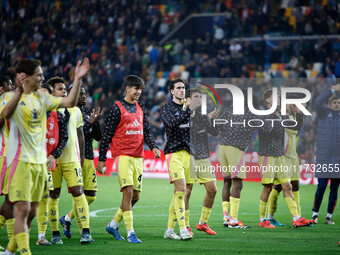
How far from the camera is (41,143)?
6504mm

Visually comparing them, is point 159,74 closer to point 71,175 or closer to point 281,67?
point 281,67

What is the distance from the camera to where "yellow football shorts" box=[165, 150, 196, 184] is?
8.67 meters

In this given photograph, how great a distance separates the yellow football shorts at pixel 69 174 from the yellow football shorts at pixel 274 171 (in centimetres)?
372

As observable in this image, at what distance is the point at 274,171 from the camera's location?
1063 cm

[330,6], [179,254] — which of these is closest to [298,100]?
[179,254]

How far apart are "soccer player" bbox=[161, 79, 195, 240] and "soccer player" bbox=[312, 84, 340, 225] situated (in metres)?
3.35

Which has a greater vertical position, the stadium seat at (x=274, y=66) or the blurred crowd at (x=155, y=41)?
the blurred crowd at (x=155, y=41)

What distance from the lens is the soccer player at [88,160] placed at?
912cm

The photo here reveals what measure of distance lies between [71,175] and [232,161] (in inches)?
132

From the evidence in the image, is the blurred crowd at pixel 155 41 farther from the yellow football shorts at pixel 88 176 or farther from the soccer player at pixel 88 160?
the yellow football shorts at pixel 88 176

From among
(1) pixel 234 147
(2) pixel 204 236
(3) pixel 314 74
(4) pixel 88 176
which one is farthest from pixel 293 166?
(3) pixel 314 74

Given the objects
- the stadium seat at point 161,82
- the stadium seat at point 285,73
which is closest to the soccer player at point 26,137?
the stadium seat at point 285,73

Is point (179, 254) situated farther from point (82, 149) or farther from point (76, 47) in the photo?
point (76, 47)

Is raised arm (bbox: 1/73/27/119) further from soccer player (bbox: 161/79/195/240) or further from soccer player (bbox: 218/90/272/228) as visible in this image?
soccer player (bbox: 218/90/272/228)
